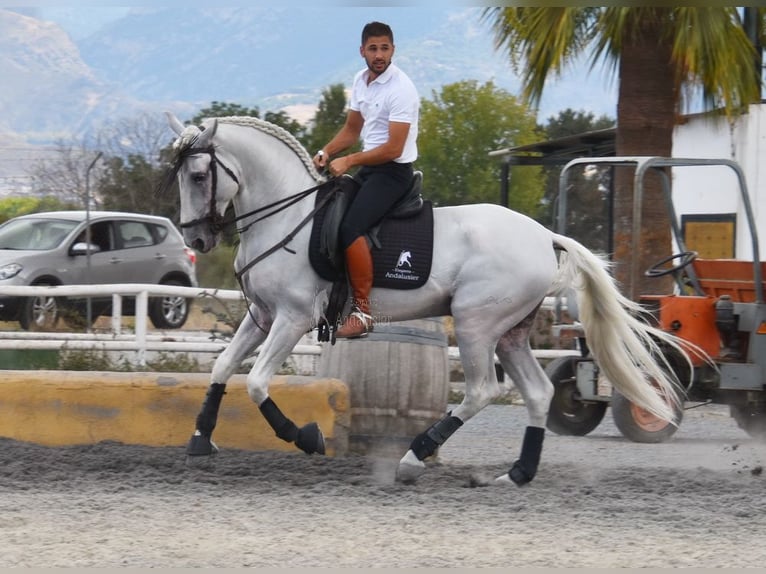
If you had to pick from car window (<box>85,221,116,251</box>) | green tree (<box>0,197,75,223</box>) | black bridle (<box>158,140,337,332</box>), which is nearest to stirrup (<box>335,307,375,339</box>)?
black bridle (<box>158,140,337,332</box>)

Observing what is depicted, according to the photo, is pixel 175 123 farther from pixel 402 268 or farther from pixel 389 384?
pixel 389 384

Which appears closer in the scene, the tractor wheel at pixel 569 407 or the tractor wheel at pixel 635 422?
the tractor wheel at pixel 635 422

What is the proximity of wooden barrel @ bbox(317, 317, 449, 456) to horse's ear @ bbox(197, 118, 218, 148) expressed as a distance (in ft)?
5.17

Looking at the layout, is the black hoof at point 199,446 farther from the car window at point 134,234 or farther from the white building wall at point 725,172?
the car window at point 134,234

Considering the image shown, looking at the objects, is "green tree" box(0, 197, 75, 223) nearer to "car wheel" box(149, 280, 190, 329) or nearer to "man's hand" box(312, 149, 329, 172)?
"car wheel" box(149, 280, 190, 329)

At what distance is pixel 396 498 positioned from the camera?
22.1 feet

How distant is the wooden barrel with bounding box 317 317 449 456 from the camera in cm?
789

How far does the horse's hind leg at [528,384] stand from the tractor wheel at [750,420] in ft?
11.5

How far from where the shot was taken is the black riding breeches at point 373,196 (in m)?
7.18

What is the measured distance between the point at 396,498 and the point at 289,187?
208cm

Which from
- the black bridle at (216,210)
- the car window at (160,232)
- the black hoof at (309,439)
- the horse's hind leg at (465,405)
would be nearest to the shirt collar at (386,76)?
the black bridle at (216,210)

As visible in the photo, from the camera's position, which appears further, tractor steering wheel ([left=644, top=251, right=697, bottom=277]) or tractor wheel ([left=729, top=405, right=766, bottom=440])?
tractor wheel ([left=729, top=405, right=766, bottom=440])

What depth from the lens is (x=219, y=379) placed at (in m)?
7.48

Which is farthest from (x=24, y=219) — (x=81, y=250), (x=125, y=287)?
(x=125, y=287)
